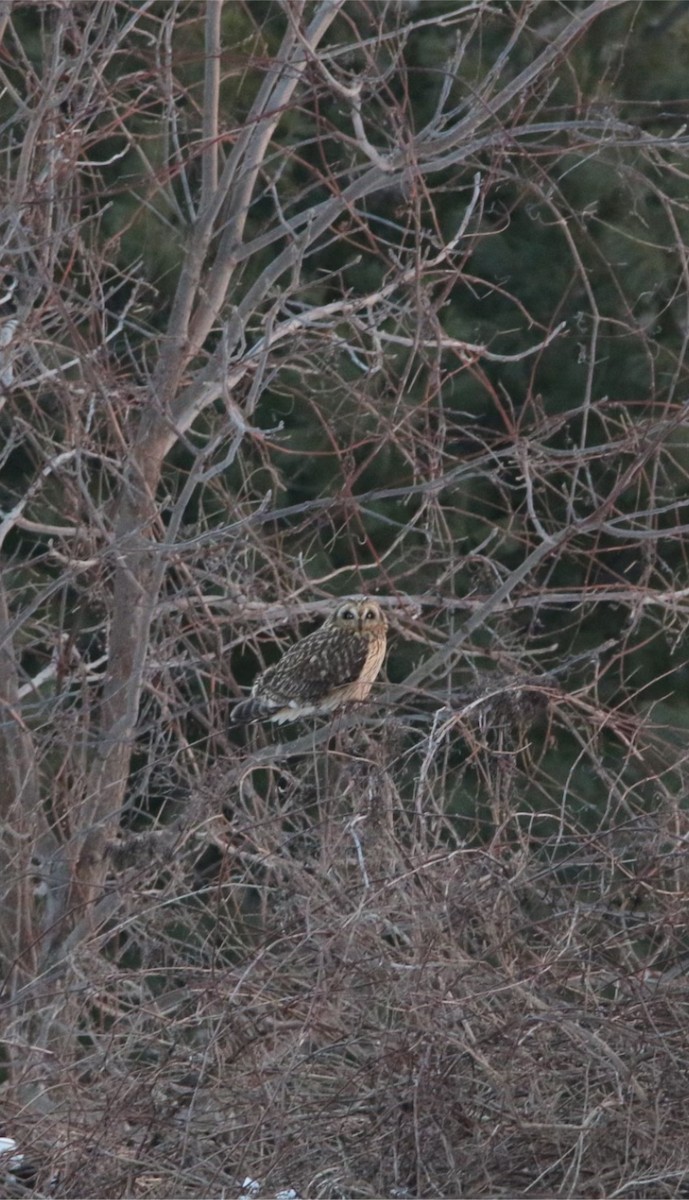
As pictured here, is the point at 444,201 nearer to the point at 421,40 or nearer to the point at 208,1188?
the point at 421,40

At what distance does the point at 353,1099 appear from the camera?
3879 mm

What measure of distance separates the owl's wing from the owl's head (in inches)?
1.3

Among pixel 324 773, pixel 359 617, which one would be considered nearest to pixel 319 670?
pixel 359 617

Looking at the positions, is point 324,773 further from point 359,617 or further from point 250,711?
point 359,617

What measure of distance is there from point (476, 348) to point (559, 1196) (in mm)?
2819

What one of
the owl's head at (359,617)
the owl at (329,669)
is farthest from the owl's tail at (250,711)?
the owl's head at (359,617)

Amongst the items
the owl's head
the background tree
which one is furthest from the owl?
the background tree

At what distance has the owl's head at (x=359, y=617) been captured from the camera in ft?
19.6

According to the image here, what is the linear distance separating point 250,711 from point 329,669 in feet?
1.13

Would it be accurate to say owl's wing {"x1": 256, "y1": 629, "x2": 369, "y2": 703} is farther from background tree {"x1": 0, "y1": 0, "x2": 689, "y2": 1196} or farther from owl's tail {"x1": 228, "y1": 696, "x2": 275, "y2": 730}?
background tree {"x1": 0, "y1": 0, "x2": 689, "y2": 1196}

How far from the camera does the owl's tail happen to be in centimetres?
584

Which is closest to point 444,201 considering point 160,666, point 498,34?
point 498,34

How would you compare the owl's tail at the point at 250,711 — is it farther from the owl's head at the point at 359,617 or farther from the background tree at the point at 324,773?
the owl's head at the point at 359,617

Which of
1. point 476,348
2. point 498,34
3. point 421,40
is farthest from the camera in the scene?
point 498,34
